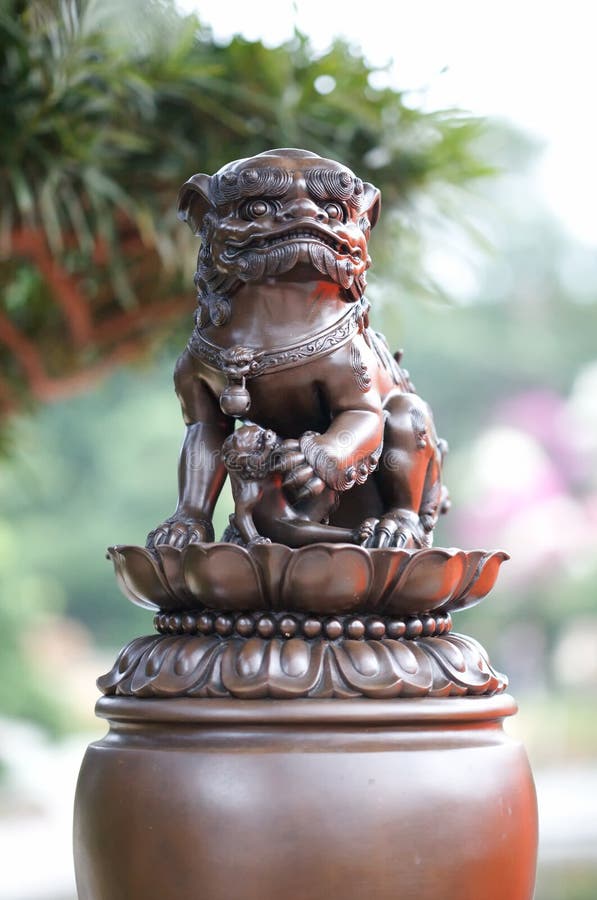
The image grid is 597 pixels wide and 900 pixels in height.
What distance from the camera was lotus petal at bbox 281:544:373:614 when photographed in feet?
2.39

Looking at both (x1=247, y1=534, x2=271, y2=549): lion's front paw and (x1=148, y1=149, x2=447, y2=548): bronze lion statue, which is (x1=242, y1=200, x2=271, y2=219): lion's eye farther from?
(x1=247, y1=534, x2=271, y2=549): lion's front paw

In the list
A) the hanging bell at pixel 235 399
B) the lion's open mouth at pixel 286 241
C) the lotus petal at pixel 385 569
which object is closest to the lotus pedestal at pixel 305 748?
the lotus petal at pixel 385 569

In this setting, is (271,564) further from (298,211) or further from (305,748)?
(298,211)

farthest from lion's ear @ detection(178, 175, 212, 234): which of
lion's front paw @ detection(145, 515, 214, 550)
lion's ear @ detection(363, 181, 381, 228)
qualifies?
lion's front paw @ detection(145, 515, 214, 550)

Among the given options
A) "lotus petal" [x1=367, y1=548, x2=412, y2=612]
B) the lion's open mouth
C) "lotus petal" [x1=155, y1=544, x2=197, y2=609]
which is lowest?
"lotus petal" [x1=367, y1=548, x2=412, y2=612]

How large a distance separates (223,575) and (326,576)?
66mm

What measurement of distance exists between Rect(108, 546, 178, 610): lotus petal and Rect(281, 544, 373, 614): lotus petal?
0.09m

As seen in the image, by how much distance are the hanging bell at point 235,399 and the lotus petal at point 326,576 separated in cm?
12

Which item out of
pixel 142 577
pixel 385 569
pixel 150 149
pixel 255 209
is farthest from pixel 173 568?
pixel 150 149

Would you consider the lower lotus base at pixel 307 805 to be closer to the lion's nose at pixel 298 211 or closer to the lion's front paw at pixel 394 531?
the lion's front paw at pixel 394 531

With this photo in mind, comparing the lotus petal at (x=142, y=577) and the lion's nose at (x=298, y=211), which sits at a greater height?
the lion's nose at (x=298, y=211)

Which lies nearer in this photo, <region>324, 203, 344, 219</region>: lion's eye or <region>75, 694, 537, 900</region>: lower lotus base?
<region>75, 694, 537, 900</region>: lower lotus base

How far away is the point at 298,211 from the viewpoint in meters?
0.80

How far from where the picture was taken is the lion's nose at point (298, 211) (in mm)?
798
